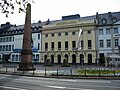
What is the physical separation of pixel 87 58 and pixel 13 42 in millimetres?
30121

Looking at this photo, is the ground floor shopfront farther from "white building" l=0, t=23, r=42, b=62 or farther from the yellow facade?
"white building" l=0, t=23, r=42, b=62

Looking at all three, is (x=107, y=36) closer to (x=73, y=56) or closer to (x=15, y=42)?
(x=73, y=56)

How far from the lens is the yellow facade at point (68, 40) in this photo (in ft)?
177

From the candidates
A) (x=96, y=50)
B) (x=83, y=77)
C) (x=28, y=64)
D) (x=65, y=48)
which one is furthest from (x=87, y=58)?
(x=83, y=77)

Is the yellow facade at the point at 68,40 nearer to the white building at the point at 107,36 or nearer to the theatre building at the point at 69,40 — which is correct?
the theatre building at the point at 69,40

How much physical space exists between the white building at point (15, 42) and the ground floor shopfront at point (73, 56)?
407 centimetres

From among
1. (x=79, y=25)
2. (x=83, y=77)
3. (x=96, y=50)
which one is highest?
(x=79, y=25)

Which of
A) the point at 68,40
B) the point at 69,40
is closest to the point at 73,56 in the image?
the point at 69,40

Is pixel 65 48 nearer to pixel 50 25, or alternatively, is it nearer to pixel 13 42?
pixel 50 25

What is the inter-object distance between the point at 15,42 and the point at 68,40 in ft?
72.8

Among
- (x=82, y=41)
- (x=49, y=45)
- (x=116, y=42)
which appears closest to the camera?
(x=116, y=42)

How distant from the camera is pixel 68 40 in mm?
58031

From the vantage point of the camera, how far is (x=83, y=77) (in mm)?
20766

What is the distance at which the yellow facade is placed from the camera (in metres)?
54.0
